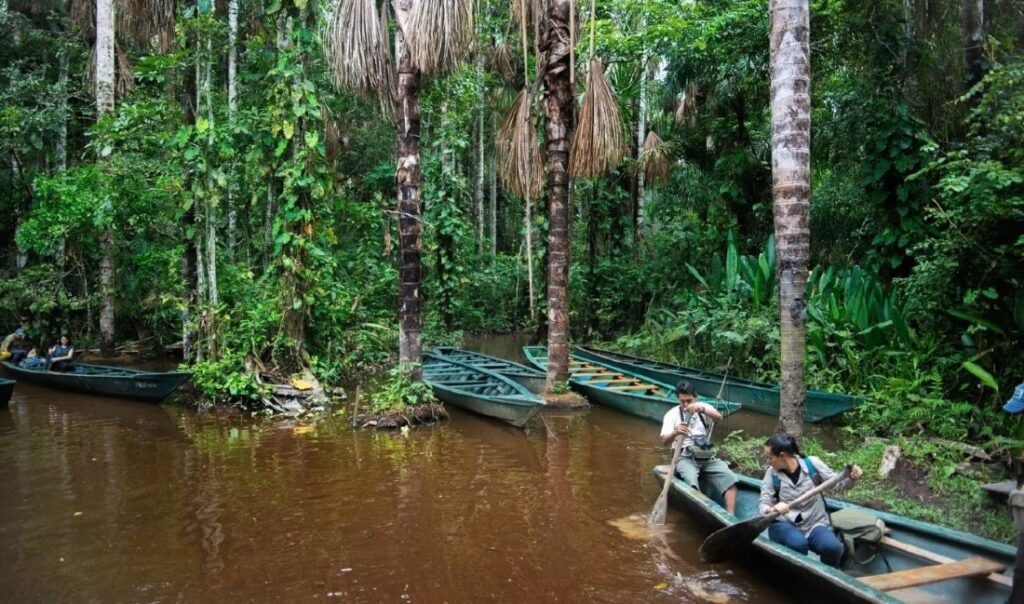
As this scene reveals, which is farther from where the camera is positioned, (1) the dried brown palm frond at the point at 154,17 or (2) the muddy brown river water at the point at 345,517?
(1) the dried brown palm frond at the point at 154,17

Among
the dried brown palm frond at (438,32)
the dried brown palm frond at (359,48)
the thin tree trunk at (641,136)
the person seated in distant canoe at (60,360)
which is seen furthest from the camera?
the thin tree trunk at (641,136)

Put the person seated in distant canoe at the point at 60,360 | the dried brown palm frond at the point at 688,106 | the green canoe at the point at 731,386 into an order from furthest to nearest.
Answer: the dried brown palm frond at the point at 688,106, the person seated in distant canoe at the point at 60,360, the green canoe at the point at 731,386

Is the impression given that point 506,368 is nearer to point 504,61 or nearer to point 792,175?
point 792,175

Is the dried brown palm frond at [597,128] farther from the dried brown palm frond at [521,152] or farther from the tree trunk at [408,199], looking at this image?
the tree trunk at [408,199]

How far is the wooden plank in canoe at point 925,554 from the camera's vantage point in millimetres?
4145

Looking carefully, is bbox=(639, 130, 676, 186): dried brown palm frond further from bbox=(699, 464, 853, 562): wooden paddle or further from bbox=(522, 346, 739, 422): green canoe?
bbox=(699, 464, 853, 562): wooden paddle

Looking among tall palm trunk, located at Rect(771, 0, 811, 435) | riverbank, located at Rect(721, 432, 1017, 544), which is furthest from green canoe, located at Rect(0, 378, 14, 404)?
tall palm trunk, located at Rect(771, 0, 811, 435)

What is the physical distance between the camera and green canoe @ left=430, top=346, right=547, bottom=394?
12392 mm

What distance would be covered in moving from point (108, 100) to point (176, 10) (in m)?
3.94

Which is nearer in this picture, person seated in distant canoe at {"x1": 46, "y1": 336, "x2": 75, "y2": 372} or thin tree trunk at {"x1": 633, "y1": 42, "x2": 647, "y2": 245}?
person seated in distant canoe at {"x1": 46, "y1": 336, "x2": 75, "y2": 372}

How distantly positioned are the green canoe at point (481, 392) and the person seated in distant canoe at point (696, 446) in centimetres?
325

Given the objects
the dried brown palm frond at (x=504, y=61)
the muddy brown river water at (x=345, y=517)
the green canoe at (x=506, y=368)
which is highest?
the dried brown palm frond at (x=504, y=61)

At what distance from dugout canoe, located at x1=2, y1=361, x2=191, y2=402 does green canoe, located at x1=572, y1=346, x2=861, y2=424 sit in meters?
8.31

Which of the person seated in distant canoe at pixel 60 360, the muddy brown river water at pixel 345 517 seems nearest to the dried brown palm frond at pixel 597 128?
the muddy brown river water at pixel 345 517
